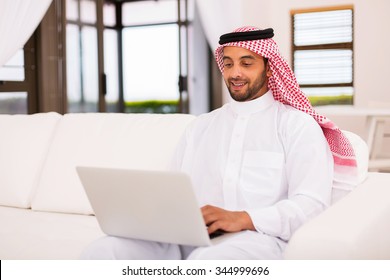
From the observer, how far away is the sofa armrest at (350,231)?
1400mm

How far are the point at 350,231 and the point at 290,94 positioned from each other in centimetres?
70

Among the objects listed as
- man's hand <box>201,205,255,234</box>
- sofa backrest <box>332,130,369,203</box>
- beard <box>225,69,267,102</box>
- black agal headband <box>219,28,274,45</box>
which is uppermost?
black agal headband <box>219,28,274,45</box>

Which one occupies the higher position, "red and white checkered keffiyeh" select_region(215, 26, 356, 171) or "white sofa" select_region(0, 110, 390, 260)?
"red and white checkered keffiyeh" select_region(215, 26, 356, 171)

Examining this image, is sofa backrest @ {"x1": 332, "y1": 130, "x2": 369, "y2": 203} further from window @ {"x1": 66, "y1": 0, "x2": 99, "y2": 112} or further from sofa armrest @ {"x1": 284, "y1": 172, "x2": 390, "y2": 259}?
window @ {"x1": 66, "y1": 0, "x2": 99, "y2": 112}

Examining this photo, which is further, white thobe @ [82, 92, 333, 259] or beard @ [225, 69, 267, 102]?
beard @ [225, 69, 267, 102]

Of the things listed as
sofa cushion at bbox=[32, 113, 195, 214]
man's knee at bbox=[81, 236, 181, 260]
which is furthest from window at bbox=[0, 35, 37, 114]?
man's knee at bbox=[81, 236, 181, 260]

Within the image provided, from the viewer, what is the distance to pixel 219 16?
5719 millimetres

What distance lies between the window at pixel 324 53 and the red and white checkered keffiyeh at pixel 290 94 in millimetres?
5426

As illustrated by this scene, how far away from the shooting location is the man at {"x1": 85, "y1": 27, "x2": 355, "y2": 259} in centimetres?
171

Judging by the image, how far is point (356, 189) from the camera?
6.48ft

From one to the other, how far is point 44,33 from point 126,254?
4.10 meters

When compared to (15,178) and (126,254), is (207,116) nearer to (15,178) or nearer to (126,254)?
(126,254)

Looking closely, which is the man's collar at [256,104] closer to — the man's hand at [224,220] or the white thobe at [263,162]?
the white thobe at [263,162]

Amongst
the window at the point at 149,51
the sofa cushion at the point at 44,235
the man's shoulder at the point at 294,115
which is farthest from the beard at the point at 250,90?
the window at the point at 149,51
